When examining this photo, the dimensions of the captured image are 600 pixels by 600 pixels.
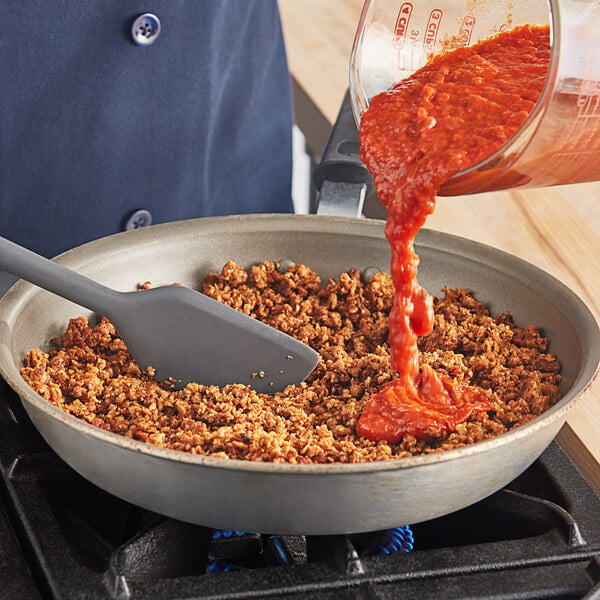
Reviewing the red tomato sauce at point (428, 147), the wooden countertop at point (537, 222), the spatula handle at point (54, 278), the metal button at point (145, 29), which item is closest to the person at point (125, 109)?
the metal button at point (145, 29)

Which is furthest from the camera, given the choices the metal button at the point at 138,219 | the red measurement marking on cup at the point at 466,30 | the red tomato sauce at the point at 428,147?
the metal button at the point at 138,219

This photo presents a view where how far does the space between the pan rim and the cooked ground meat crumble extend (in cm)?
7

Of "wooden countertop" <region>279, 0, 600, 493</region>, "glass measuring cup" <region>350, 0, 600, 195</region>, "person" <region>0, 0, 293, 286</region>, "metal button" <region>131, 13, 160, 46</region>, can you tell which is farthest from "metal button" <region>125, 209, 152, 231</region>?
"glass measuring cup" <region>350, 0, 600, 195</region>

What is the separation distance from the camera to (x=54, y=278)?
36.2 inches

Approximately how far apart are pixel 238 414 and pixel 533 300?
41cm

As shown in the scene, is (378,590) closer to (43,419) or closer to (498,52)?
→ (43,419)

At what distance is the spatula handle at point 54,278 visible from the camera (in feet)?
2.95

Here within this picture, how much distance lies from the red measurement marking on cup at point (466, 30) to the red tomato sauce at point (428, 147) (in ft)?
0.10

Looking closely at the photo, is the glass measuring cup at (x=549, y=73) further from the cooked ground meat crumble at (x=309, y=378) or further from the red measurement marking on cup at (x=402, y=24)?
the cooked ground meat crumble at (x=309, y=378)

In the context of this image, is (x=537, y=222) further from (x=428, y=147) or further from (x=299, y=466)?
(x=299, y=466)

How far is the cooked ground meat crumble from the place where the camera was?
85 cm

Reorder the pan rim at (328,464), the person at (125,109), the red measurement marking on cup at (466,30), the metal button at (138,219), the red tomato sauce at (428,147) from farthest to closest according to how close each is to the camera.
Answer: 1. the metal button at (138,219)
2. the person at (125,109)
3. the red measurement marking on cup at (466,30)
4. the red tomato sauce at (428,147)
5. the pan rim at (328,464)

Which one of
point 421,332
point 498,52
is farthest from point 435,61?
point 421,332

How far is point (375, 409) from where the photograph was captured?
0.90 m
